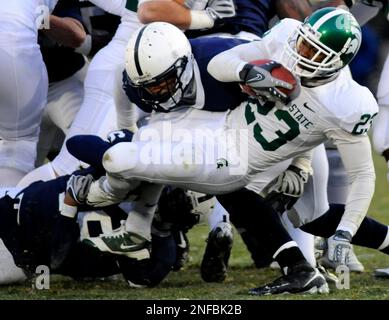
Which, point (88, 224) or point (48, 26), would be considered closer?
point (88, 224)

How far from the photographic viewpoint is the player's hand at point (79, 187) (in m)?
4.93

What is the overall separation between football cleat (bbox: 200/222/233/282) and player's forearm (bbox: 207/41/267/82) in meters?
0.83

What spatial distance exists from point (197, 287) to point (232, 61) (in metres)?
1.02

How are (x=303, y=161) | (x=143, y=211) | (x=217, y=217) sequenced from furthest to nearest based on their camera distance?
(x=217, y=217), (x=303, y=161), (x=143, y=211)

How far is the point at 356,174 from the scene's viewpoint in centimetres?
469

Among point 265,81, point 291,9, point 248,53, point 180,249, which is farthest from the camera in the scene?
point 291,9

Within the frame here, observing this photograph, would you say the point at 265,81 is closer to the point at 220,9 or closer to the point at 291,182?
the point at 291,182

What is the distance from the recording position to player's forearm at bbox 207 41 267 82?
185 inches

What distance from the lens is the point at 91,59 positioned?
628 centimetres

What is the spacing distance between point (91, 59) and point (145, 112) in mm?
1056

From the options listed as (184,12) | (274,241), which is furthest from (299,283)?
(184,12)
